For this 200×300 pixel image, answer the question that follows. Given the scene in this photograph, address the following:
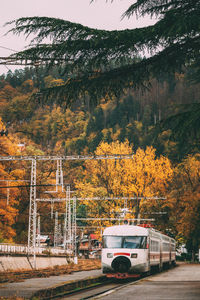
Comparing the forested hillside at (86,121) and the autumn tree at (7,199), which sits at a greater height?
the forested hillside at (86,121)

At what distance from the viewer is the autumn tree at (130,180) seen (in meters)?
50.4

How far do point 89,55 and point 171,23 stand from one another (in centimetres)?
145

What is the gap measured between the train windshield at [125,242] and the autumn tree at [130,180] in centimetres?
2107


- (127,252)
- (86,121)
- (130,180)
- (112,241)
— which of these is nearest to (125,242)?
(112,241)

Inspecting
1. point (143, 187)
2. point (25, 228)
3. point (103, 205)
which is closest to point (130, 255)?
point (143, 187)

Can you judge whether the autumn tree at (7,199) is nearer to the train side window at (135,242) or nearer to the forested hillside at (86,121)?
the train side window at (135,242)

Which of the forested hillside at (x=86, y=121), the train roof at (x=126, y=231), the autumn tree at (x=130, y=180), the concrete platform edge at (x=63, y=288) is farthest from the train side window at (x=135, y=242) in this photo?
the forested hillside at (x=86, y=121)

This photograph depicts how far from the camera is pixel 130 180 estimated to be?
5062 centimetres

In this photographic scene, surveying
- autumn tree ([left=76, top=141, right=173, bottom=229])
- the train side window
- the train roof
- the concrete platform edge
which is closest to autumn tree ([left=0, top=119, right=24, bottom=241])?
autumn tree ([left=76, top=141, right=173, bottom=229])

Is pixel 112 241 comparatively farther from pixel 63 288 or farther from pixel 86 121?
pixel 86 121

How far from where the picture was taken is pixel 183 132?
941 cm

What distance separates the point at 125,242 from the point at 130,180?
22822 mm

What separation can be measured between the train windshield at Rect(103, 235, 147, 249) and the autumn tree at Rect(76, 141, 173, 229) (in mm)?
21066

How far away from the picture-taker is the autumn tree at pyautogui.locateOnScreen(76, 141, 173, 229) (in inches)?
1984
